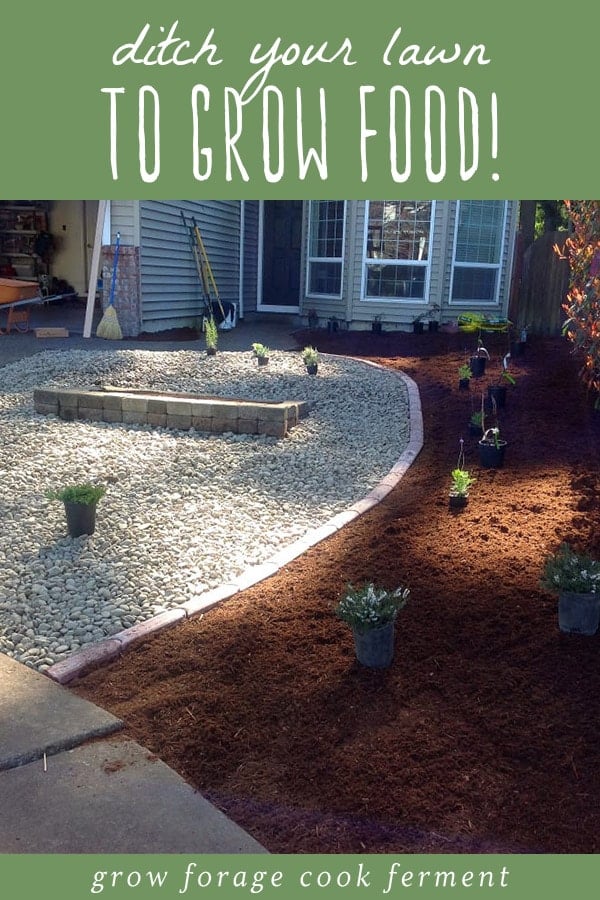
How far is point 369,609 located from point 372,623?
0.05 metres

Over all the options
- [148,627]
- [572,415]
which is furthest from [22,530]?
[572,415]

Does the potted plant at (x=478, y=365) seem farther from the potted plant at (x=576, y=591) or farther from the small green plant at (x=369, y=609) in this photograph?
the small green plant at (x=369, y=609)

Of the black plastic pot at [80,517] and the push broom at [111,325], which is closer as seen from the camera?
the black plastic pot at [80,517]

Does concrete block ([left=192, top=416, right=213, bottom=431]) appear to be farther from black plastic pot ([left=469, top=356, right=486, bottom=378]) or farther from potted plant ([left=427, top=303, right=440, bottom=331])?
potted plant ([left=427, top=303, right=440, bottom=331])

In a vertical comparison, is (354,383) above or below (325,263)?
below

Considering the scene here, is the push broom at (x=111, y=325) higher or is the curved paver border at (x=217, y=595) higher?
the push broom at (x=111, y=325)

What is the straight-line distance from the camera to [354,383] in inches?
313

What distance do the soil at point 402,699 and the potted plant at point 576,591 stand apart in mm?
59

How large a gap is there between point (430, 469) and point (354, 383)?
268 cm

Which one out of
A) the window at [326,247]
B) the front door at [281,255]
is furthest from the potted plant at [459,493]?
the front door at [281,255]

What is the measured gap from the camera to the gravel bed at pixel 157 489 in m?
3.58

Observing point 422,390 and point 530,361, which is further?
point 530,361
